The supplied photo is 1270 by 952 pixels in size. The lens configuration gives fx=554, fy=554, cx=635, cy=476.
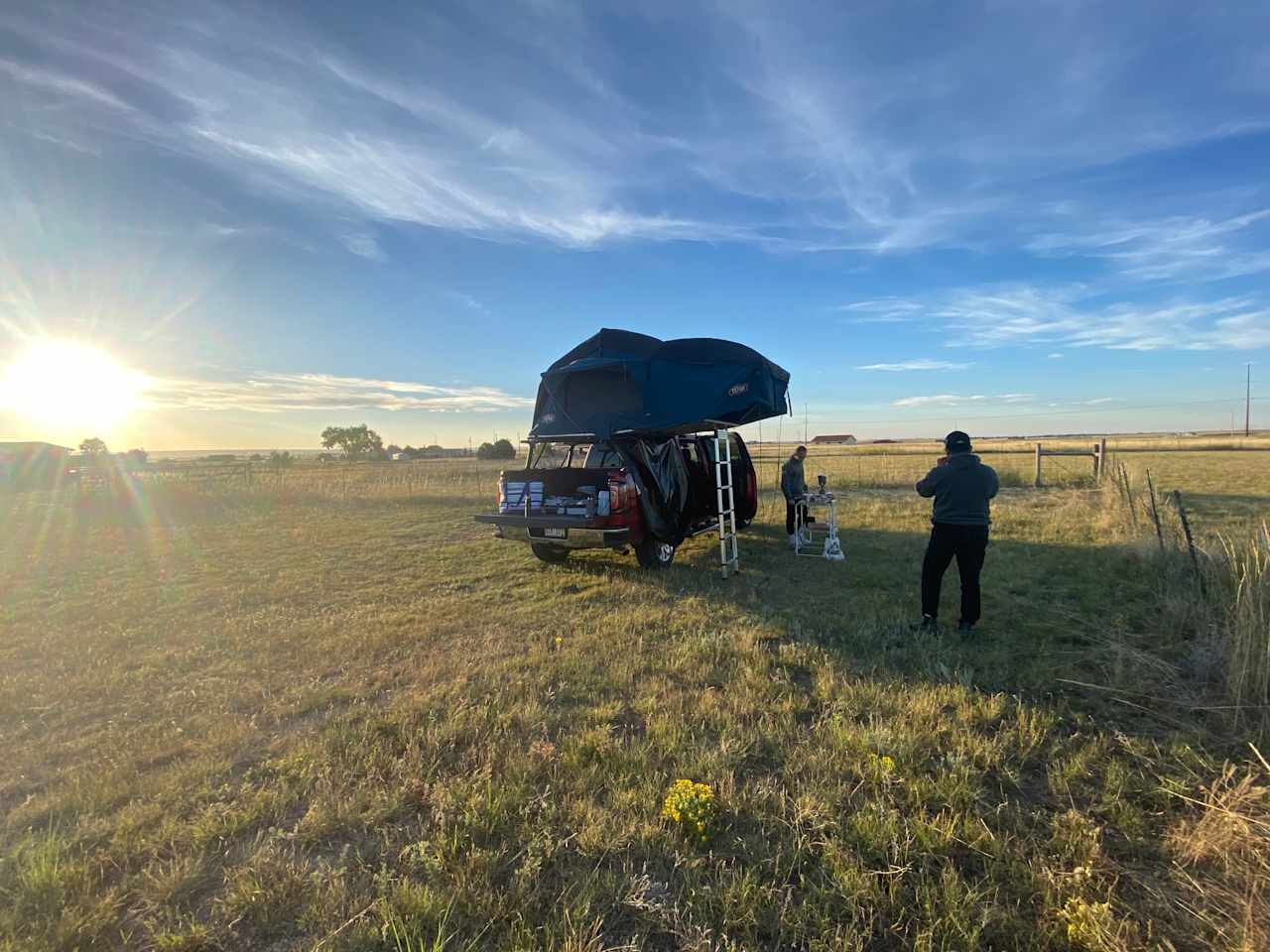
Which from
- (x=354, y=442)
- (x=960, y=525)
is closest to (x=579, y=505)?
(x=960, y=525)

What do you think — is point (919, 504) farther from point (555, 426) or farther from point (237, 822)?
point (237, 822)

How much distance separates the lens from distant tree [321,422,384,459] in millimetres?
60219

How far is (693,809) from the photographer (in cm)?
237

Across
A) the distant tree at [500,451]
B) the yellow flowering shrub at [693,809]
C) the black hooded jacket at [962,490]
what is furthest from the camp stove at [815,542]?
the distant tree at [500,451]

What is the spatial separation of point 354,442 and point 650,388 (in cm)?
6176

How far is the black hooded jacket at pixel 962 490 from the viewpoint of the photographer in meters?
4.81

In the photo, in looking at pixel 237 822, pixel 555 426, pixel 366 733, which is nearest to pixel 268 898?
pixel 237 822

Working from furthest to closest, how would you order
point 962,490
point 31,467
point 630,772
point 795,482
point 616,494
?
1. point 31,467
2. point 795,482
3. point 616,494
4. point 962,490
5. point 630,772

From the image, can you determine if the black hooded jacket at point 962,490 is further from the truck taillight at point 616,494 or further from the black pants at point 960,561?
the truck taillight at point 616,494

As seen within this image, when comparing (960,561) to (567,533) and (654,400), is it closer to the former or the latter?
(654,400)

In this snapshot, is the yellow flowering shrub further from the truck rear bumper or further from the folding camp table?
the folding camp table

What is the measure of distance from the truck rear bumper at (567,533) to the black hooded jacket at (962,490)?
10.2ft

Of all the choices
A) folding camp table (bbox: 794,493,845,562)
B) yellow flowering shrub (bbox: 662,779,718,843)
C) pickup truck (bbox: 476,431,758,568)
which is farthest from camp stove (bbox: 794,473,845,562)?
yellow flowering shrub (bbox: 662,779,718,843)

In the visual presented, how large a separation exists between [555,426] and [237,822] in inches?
222
